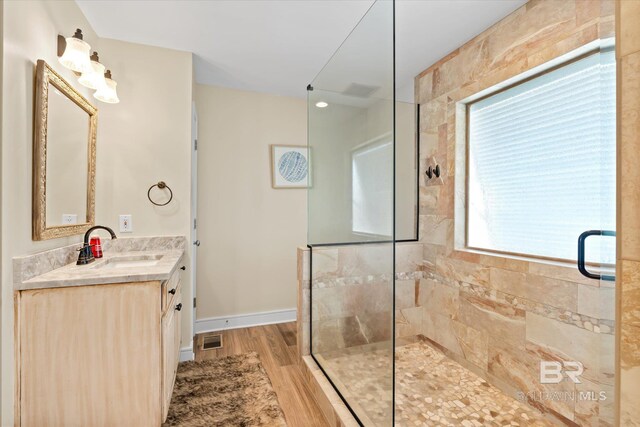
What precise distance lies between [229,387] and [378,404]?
1.07m

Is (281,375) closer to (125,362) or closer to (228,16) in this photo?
(125,362)

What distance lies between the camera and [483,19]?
79.3 inches

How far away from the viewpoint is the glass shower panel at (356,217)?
146 cm

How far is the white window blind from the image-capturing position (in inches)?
57.1

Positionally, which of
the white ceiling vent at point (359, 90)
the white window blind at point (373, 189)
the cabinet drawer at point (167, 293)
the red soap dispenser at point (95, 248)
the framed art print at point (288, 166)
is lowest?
the cabinet drawer at point (167, 293)

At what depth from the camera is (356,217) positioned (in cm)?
178

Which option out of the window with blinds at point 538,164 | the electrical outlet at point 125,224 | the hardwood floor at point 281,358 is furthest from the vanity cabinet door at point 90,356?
the window with blinds at point 538,164

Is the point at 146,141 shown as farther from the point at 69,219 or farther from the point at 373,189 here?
the point at 373,189

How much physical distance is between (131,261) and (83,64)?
1209 millimetres

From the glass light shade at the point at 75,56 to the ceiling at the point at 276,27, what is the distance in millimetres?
454

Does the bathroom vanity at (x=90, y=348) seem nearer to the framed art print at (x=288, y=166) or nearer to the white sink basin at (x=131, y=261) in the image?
the white sink basin at (x=131, y=261)

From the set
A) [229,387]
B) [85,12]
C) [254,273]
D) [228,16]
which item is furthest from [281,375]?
[85,12]

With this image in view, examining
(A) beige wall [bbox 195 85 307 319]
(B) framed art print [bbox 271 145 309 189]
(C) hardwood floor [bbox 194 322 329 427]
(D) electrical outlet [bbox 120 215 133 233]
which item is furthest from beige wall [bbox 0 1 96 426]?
(B) framed art print [bbox 271 145 309 189]

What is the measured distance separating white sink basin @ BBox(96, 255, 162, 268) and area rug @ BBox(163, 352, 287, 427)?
84 centimetres
